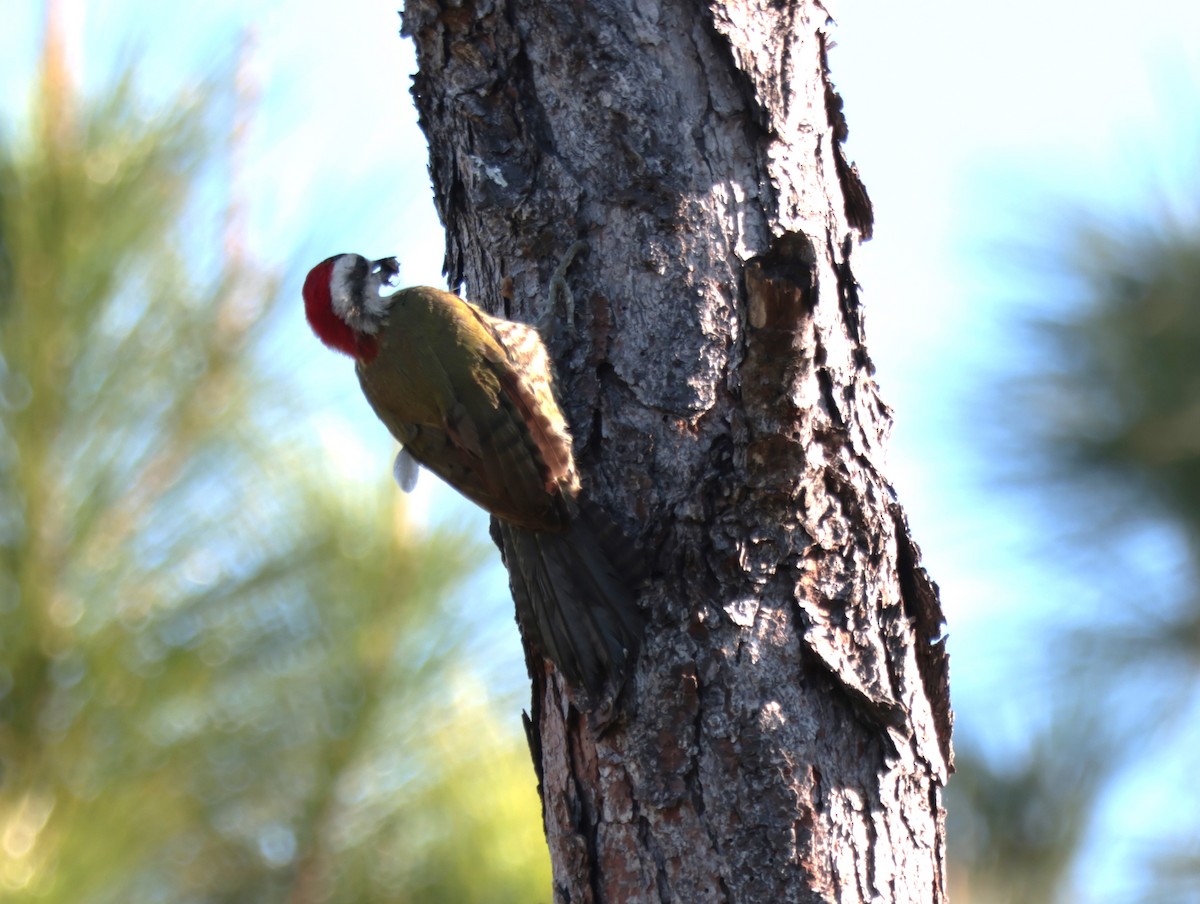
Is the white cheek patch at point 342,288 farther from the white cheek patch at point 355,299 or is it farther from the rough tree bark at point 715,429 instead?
the rough tree bark at point 715,429

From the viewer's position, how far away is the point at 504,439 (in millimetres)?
2574

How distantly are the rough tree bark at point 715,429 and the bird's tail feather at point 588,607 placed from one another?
42 mm

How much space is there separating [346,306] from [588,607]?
1.42m

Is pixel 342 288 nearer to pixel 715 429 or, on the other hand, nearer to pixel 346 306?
pixel 346 306

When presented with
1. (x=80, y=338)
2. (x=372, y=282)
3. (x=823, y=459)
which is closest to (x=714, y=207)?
(x=823, y=459)

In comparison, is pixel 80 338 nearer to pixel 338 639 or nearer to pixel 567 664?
pixel 338 639

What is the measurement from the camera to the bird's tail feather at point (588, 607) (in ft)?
6.18

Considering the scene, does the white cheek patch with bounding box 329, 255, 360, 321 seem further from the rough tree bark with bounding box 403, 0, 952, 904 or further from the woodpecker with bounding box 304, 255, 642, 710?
the rough tree bark with bounding box 403, 0, 952, 904

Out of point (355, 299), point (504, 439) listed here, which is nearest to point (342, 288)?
point (355, 299)

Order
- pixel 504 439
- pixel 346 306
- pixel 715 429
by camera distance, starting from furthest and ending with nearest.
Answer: pixel 346 306, pixel 504 439, pixel 715 429

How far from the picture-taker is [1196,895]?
11.9 ft

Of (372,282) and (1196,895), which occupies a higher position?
(372,282)

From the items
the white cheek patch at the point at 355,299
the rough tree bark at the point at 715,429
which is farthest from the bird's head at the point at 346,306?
the rough tree bark at the point at 715,429

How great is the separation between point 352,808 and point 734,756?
1.75 meters
